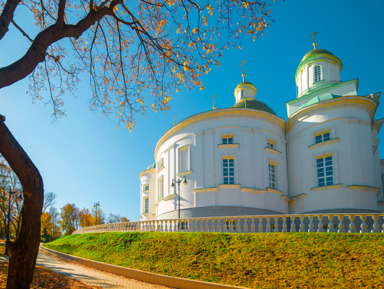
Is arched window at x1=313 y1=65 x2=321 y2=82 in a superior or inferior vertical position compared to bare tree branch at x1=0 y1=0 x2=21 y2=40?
superior

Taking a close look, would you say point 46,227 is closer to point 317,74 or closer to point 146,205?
point 146,205

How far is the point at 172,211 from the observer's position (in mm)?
26266

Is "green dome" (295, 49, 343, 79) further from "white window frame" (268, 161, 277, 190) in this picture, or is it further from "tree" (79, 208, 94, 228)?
"tree" (79, 208, 94, 228)

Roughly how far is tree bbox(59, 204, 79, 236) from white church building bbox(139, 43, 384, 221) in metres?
49.1

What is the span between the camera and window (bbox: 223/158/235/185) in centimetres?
2408

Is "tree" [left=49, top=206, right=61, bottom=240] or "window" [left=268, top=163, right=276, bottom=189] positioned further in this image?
"tree" [left=49, top=206, right=61, bottom=240]

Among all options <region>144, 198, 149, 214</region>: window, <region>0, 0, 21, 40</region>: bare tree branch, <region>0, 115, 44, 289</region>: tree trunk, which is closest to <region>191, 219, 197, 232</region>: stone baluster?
<region>0, 115, 44, 289</region>: tree trunk

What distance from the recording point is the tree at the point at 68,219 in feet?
223

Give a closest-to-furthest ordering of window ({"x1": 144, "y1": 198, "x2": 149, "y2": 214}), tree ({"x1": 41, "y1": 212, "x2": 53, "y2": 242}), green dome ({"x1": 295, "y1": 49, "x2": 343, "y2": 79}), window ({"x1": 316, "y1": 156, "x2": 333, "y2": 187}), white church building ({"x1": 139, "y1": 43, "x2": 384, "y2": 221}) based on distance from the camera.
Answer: white church building ({"x1": 139, "y1": 43, "x2": 384, "y2": 221}), window ({"x1": 316, "y1": 156, "x2": 333, "y2": 187}), green dome ({"x1": 295, "y1": 49, "x2": 343, "y2": 79}), window ({"x1": 144, "y1": 198, "x2": 149, "y2": 214}), tree ({"x1": 41, "y1": 212, "x2": 53, "y2": 242})

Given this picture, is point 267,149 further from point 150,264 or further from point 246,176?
point 150,264

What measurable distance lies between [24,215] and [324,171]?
21777 mm

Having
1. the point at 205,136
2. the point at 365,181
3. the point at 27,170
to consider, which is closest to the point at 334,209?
the point at 365,181

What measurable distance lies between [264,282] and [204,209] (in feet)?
44.9

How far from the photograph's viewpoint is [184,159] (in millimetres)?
26750
